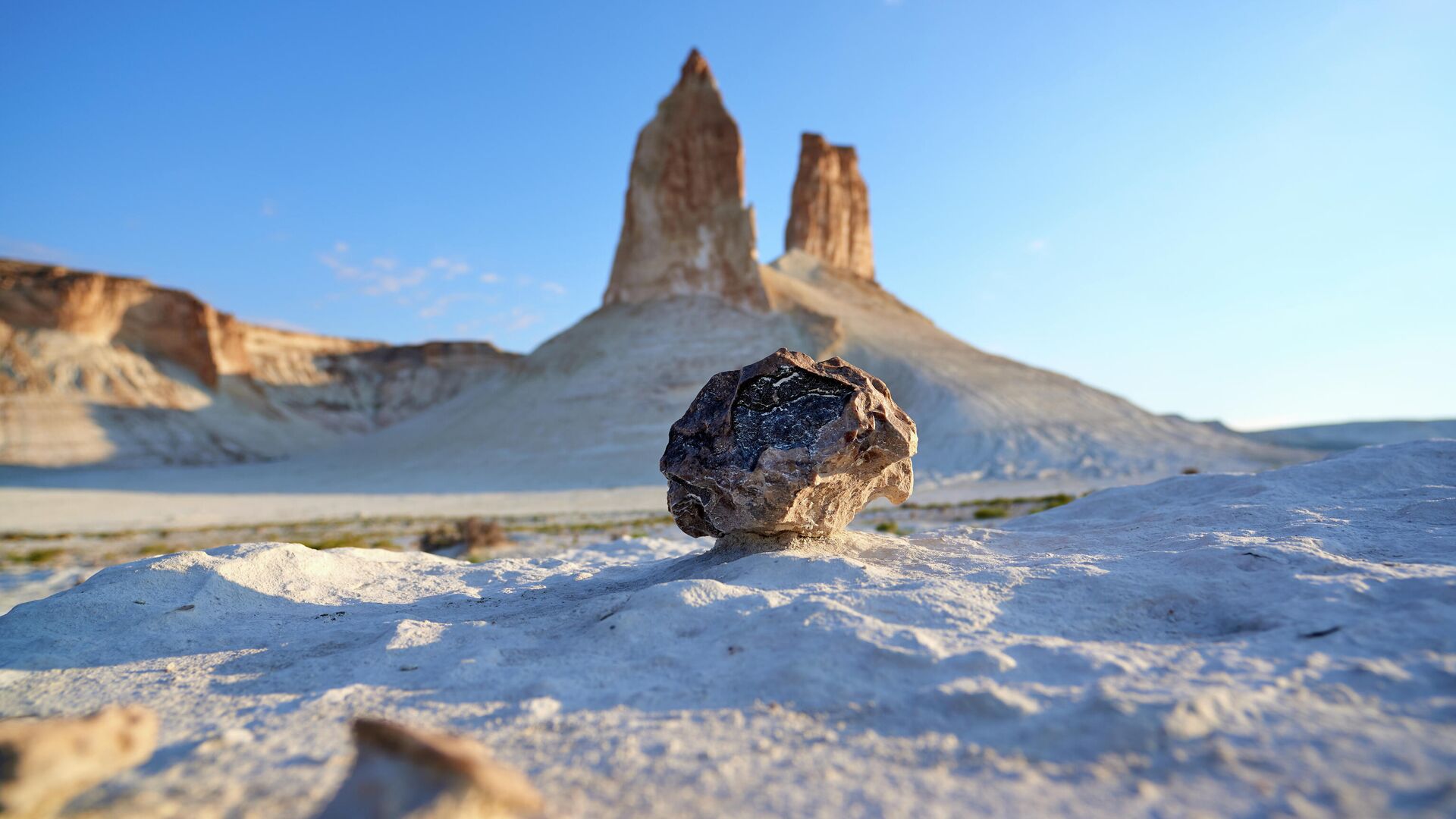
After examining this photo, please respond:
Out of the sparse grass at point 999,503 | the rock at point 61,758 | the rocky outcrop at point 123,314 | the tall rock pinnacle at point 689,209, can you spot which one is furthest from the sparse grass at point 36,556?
the rocky outcrop at point 123,314

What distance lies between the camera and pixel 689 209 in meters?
39.2

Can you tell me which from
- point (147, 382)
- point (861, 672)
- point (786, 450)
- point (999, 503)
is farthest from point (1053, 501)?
point (147, 382)

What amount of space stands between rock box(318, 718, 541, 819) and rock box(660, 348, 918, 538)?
3076 millimetres

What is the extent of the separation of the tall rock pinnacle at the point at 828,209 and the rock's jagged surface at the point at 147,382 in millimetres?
31540

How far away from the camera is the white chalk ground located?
210cm

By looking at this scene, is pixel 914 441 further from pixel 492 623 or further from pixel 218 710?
pixel 218 710

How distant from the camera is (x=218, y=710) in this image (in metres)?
3.02

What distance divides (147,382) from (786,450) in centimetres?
4822

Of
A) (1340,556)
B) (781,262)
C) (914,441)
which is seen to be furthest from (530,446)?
(1340,556)

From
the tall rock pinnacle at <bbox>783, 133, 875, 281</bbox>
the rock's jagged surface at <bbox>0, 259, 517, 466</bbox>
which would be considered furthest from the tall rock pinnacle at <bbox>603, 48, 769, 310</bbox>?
the rock's jagged surface at <bbox>0, 259, 517, 466</bbox>

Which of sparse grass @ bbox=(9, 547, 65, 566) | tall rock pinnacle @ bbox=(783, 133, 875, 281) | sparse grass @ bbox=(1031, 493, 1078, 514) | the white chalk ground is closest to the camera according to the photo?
the white chalk ground

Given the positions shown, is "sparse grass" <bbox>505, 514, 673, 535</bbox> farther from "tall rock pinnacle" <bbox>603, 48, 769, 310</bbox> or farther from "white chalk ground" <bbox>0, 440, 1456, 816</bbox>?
"tall rock pinnacle" <bbox>603, 48, 769, 310</bbox>

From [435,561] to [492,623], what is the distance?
255 centimetres

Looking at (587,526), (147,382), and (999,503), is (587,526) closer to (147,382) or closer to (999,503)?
(999,503)
